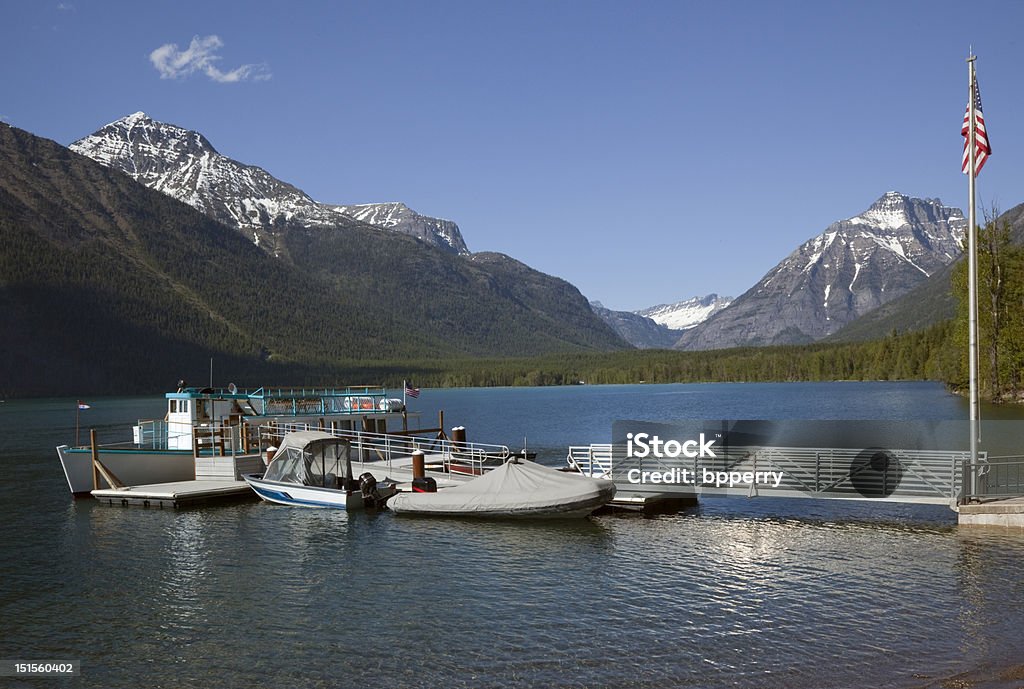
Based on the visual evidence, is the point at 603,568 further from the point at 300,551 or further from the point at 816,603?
the point at 300,551

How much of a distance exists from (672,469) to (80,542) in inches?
928

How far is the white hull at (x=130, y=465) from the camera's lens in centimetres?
4553

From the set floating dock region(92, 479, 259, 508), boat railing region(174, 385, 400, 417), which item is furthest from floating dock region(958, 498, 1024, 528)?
boat railing region(174, 385, 400, 417)

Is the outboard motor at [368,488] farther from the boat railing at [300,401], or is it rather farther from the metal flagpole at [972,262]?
the metal flagpole at [972,262]

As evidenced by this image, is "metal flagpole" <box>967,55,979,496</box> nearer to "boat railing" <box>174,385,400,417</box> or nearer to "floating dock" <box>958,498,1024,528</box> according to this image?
"floating dock" <box>958,498,1024,528</box>

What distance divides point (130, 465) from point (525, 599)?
31.1 m

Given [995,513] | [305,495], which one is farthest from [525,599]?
[305,495]

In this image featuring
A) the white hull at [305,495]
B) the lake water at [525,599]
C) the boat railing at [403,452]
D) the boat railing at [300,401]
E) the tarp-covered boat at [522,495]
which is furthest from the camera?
the boat railing at [300,401]

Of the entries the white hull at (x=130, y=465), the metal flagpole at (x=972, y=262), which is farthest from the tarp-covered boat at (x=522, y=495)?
the white hull at (x=130, y=465)

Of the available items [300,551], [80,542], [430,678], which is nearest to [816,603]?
[430,678]

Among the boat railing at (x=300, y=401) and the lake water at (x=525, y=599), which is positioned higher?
the boat railing at (x=300, y=401)

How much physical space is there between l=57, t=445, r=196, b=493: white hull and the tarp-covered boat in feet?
60.2

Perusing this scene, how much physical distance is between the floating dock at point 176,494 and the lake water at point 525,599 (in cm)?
310

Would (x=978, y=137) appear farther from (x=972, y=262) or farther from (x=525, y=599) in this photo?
(x=525, y=599)
